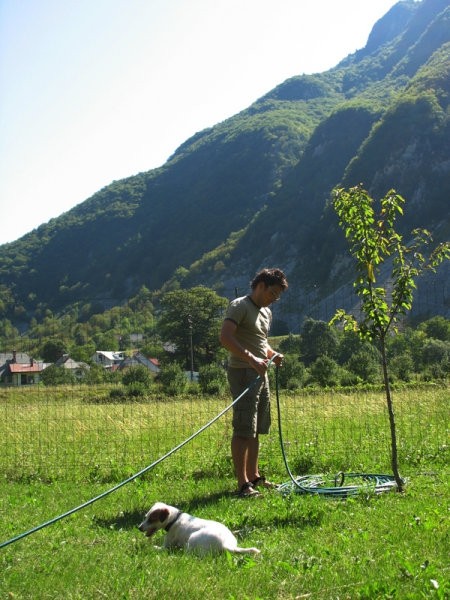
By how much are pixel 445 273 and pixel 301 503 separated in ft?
239

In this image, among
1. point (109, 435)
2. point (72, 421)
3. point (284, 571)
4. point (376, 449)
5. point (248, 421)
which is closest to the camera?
point (284, 571)

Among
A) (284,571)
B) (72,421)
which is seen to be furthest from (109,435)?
(284,571)

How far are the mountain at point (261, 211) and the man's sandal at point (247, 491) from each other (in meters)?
72.3

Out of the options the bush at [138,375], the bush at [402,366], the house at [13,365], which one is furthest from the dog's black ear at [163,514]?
the bush at [138,375]

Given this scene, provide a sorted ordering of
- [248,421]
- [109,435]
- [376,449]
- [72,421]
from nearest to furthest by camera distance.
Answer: [248,421] < [376,449] < [109,435] < [72,421]

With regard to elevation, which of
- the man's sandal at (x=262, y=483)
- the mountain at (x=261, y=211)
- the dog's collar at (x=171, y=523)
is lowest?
the man's sandal at (x=262, y=483)

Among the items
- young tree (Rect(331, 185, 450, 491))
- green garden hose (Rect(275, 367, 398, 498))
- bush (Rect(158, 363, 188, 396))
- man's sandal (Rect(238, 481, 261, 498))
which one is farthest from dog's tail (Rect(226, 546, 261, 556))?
bush (Rect(158, 363, 188, 396))

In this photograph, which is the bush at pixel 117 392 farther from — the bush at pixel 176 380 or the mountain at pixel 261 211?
the mountain at pixel 261 211

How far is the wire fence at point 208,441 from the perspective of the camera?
26.0 feet

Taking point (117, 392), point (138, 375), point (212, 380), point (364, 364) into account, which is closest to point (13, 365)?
point (117, 392)

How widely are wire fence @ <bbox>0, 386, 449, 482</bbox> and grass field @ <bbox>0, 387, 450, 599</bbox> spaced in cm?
3

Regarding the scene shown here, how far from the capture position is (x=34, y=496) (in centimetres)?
719

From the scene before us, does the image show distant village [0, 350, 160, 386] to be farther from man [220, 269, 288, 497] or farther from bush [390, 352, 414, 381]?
bush [390, 352, 414, 381]

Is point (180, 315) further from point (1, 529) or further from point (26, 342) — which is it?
point (1, 529)
